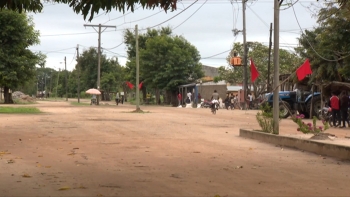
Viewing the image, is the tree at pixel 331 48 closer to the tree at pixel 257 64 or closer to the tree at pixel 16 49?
the tree at pixel 16 49

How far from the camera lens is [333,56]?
96.0ft

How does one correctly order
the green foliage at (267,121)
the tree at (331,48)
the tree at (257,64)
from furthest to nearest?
the tree at (257,64)
the tree at (331,48)
the green foliage at (267,121)

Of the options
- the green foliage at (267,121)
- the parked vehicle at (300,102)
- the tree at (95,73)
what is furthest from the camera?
the tree at (95,73)

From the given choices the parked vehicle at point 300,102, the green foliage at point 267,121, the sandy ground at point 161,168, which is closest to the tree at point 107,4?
the sandy ground at point 161,168

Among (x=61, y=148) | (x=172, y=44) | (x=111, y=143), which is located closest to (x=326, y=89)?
(x=111, y=143)

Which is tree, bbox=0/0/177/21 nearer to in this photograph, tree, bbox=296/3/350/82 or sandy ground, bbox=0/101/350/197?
sandy ground, bbox=0/101/350/197

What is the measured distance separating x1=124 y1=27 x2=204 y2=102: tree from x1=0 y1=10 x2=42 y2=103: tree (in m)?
15.0

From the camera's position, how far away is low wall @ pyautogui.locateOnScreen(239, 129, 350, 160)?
A: 12.8 meters

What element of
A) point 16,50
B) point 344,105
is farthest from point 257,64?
point 344,105

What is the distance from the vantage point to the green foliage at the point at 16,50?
157 ft

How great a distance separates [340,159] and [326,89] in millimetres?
14199

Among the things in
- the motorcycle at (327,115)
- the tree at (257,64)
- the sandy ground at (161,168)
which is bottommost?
the sandy ground at (161,168)

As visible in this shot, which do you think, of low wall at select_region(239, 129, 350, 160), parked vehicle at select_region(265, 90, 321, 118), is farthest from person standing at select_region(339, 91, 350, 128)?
low wall at select_region(239, 129, 350, 160)

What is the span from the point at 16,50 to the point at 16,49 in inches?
10.6
